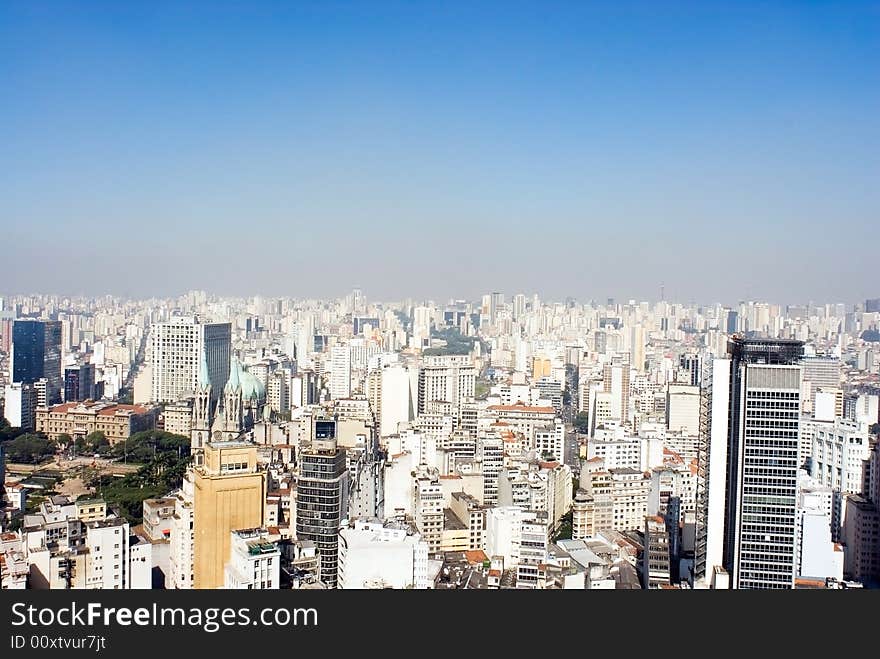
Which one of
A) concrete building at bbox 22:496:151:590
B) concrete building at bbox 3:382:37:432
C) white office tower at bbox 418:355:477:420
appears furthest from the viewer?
white office tower at bbox 418:355:477:420

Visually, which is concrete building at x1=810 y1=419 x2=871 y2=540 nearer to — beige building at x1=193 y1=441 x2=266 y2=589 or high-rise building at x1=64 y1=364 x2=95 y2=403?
beige building at x1=193 y1=441 x2=266 y2=589

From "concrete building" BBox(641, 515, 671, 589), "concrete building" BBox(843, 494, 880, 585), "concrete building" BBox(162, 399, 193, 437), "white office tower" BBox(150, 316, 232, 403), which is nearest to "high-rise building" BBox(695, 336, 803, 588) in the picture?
"concrete building" BBox(641, 515, 671, 589)

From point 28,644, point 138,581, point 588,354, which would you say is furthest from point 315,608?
point 588,354

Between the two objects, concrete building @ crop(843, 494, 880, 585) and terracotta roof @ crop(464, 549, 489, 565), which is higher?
concrete building @ crop(843, 494, 880, 585)

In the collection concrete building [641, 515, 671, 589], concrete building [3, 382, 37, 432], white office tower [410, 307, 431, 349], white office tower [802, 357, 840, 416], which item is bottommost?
concrete building [641, 515, 671, 589]

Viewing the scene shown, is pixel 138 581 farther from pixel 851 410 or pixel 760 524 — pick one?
pixel 851 410

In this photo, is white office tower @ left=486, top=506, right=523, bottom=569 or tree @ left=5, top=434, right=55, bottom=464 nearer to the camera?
white office tower @ left=486, top=506, right=523, bottom=569
